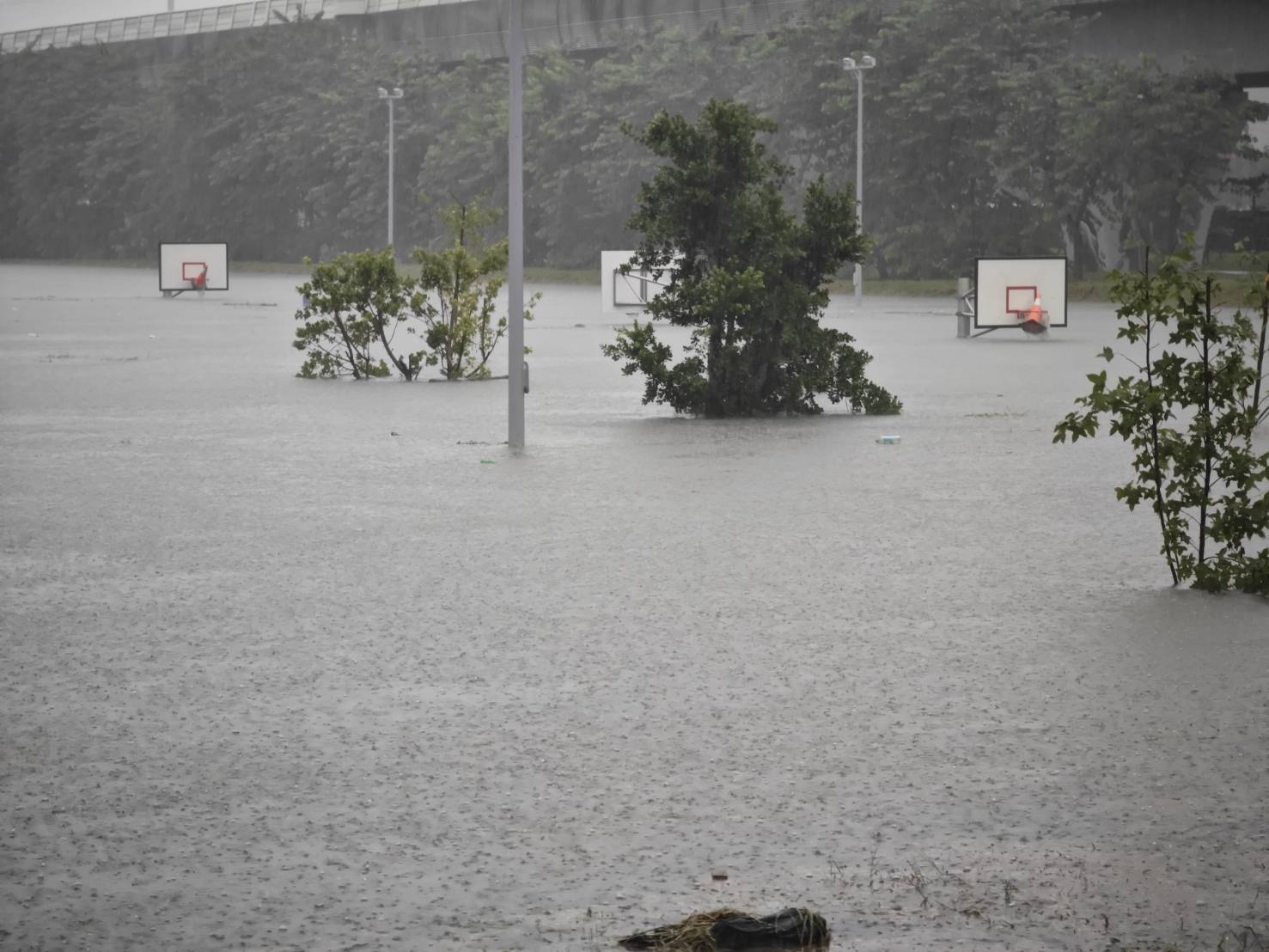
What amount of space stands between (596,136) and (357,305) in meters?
61.3

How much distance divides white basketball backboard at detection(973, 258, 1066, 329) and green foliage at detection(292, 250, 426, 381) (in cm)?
1459

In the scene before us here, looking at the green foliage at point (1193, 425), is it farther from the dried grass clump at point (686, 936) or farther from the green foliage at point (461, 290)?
the green foliage at point (461, 290)

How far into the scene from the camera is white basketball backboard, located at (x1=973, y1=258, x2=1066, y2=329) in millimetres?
38438

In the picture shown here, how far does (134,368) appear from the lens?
93.2ft

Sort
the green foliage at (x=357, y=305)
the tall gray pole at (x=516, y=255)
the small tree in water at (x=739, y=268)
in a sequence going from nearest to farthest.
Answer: the tall gray pole at (x=516, y=255) → the small tree in water at (x=739, y=268) → the green foliage at (x=357, y=305)

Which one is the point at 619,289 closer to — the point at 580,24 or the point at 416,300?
the point at 416,300

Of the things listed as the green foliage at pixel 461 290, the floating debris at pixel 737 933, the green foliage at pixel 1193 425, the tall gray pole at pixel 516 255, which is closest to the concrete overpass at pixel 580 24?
the green foliage at pixel 461 290

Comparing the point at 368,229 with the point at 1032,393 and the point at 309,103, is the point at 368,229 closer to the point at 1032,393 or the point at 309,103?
the point at 309,103

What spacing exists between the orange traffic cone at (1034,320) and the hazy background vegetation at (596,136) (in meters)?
12.8

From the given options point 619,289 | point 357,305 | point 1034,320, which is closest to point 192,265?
point 619,289

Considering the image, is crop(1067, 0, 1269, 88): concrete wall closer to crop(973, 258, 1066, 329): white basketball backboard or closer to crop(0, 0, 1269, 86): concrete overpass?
Answer: crop(0, 0, 1269, 86): concrete overpass

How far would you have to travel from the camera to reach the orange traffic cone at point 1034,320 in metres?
37.9

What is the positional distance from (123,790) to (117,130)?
109894 millimetres

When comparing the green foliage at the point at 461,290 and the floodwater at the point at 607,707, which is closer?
the floodwater at the point at 607,707
